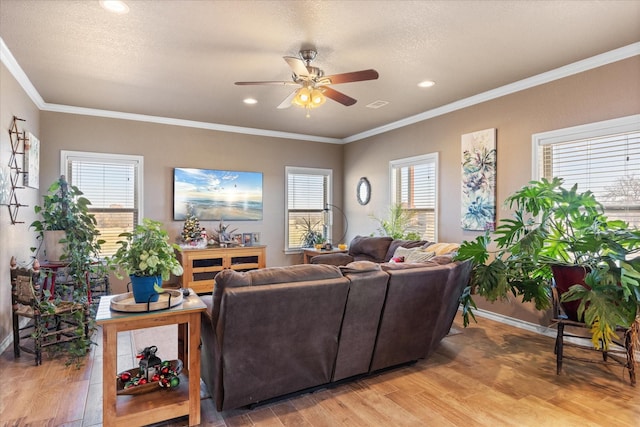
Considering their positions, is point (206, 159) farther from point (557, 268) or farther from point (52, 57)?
point (557, 268)

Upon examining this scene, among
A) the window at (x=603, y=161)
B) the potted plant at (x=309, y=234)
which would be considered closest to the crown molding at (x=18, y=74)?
the potted plant at (x=309, y=234)

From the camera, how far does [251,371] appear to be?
222 centimetres

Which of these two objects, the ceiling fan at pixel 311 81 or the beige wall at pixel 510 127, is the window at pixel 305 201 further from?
the ceiling fan at pixel 311 81

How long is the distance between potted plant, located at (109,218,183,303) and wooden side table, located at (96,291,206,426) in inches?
5.0

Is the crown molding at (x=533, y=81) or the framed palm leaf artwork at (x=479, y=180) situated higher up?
the crown molding at (x=533, y=81)

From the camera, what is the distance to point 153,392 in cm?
221

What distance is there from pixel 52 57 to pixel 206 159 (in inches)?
104

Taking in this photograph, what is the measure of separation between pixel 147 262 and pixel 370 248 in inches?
143

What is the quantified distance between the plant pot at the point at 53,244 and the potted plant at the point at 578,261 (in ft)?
12.6

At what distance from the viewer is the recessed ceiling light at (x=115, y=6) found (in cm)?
243

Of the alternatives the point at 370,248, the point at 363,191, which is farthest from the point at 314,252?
the point at 363,191

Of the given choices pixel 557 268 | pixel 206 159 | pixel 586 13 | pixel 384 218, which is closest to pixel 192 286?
pixel 206 159

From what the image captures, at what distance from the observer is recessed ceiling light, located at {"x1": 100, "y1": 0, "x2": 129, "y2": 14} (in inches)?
95.8

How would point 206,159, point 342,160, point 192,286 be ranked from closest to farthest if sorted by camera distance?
point 192,286 < point 206,159 < point 342,160
